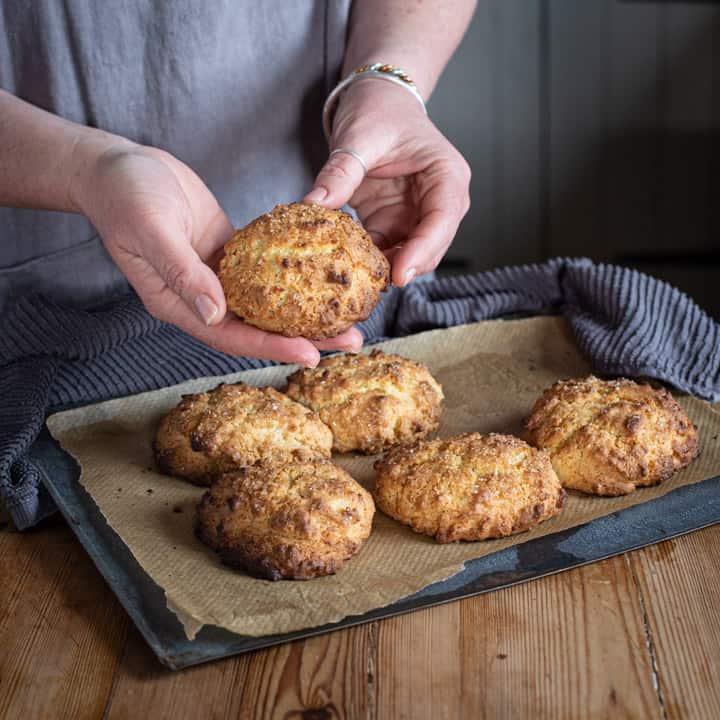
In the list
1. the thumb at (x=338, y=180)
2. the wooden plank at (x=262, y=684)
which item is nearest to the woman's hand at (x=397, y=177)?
the thumb at (x=338, y=180)

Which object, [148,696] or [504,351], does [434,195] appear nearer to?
[504,351]

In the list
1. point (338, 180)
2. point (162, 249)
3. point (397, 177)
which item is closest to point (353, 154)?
point (338, 180)

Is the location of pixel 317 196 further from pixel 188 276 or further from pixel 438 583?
pixel 438 583

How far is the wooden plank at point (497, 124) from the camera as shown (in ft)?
12.4

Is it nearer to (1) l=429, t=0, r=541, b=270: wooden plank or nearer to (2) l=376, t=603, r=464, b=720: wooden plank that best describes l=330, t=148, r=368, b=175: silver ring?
(2) l=376, t=603, r=464, b=720: wooden plank

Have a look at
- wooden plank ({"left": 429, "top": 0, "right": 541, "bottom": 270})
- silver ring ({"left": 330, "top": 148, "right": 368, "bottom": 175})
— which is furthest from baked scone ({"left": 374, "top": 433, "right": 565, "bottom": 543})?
wooden plank ({"left": 429, "top": 0, "right": 541, "bottom": 270})

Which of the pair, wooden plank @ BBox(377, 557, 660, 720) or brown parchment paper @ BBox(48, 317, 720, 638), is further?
brown parchment paper @ BBox(48, 317, 720, 638)

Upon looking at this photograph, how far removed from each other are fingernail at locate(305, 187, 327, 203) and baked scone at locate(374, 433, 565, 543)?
421mm

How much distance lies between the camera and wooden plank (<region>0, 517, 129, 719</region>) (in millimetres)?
1219

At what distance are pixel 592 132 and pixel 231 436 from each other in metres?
2.75

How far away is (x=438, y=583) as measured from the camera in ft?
4.42

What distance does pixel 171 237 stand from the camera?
1.50 m

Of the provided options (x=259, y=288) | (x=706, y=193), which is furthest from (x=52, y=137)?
(x=706, y=193)

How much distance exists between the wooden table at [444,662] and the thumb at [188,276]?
0.43 metres
